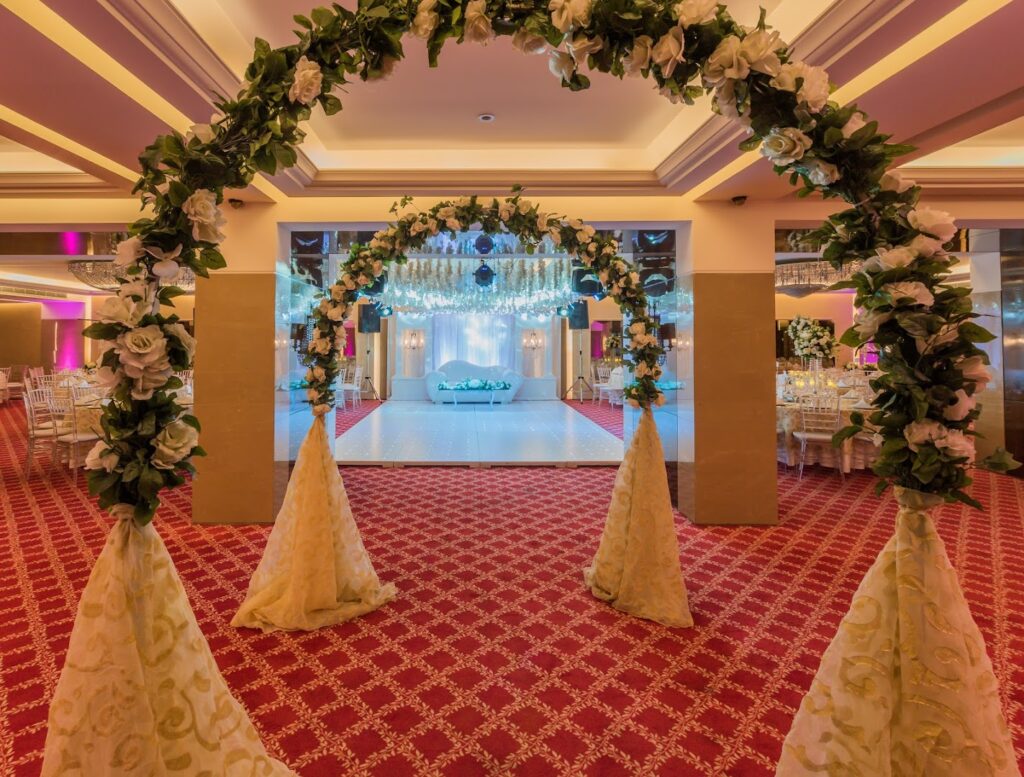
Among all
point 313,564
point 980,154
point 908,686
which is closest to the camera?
point 908,686

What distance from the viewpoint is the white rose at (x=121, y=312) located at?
5.22ft

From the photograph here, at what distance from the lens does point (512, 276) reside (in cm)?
1073

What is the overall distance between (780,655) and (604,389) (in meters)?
14.0

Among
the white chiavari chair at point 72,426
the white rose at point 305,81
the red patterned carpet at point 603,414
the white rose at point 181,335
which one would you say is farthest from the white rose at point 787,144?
the red patterned carpet at point 603,414

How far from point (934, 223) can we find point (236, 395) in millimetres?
5424

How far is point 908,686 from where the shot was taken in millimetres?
1488

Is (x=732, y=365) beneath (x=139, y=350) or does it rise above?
above

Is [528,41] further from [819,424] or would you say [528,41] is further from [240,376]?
[819,424]

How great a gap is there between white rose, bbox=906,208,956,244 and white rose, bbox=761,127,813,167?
371 mm

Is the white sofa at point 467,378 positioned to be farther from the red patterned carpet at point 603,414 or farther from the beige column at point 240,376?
the beige column at point 240,376

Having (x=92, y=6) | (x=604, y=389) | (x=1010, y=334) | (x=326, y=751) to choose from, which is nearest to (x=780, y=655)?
(x=326, y=751)

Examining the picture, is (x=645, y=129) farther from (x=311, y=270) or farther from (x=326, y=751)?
(x=326, y=751)

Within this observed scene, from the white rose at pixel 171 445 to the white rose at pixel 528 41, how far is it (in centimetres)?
159

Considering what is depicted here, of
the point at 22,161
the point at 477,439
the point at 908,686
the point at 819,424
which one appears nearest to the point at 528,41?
the point at 908,686
